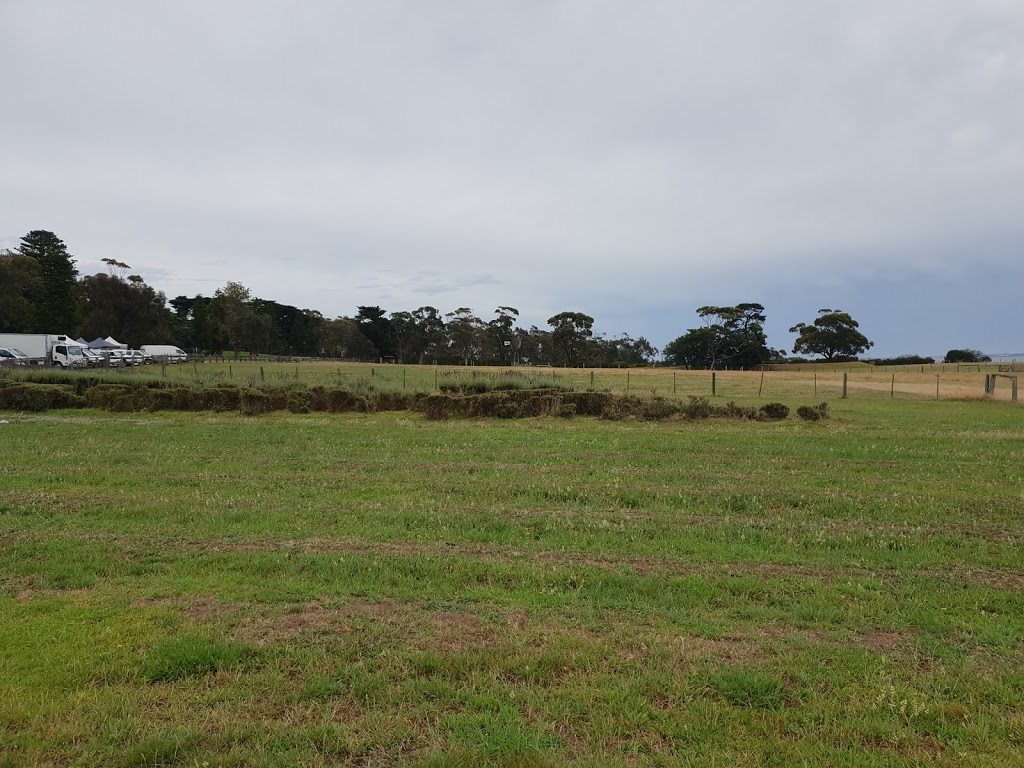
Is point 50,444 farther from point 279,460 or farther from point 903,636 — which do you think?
point 903,636

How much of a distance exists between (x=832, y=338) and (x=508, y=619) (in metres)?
121

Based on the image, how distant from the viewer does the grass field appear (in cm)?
333

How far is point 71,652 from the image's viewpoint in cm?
417

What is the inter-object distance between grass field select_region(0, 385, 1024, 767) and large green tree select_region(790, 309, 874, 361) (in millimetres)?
111189

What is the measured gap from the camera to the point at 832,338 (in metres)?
110

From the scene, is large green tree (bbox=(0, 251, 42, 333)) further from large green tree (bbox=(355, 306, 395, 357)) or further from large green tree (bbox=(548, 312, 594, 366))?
large green tree (bbox=(548, 312, 594, 366))

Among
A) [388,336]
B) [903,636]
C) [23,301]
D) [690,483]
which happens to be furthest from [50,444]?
[388,336]

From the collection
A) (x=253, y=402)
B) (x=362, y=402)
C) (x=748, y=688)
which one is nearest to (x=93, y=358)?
(x=253, y=402)

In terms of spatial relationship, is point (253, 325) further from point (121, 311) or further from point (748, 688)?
point (748, 688)

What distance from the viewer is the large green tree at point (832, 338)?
10856 centimetres

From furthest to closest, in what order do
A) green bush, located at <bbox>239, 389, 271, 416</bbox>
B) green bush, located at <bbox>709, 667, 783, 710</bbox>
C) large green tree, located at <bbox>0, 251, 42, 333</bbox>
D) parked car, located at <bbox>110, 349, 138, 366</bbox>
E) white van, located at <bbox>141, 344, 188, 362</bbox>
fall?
large green tree, located at <bbox>0, 251, 42, 333</bbox> → white van, located at <bbox>141, 344, 188, 362</bbox> → parked car, located at <bbox>110, 349, 138, 366</bbox> → green bush, located at <bbox>239, 389, 271, 416</bbox> → green bush, located at <bbox>709, 667, 783, 710</bbox>

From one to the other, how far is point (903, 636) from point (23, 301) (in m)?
100

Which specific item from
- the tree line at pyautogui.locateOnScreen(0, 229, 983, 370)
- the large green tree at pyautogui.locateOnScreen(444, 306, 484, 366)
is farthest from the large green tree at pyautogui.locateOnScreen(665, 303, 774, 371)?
the large green tree at pyautogui.locateOnScreen(444, 306, 484, 366)

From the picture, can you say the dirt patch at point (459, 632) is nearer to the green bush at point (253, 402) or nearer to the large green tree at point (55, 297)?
the green bush at point (253, 402)
